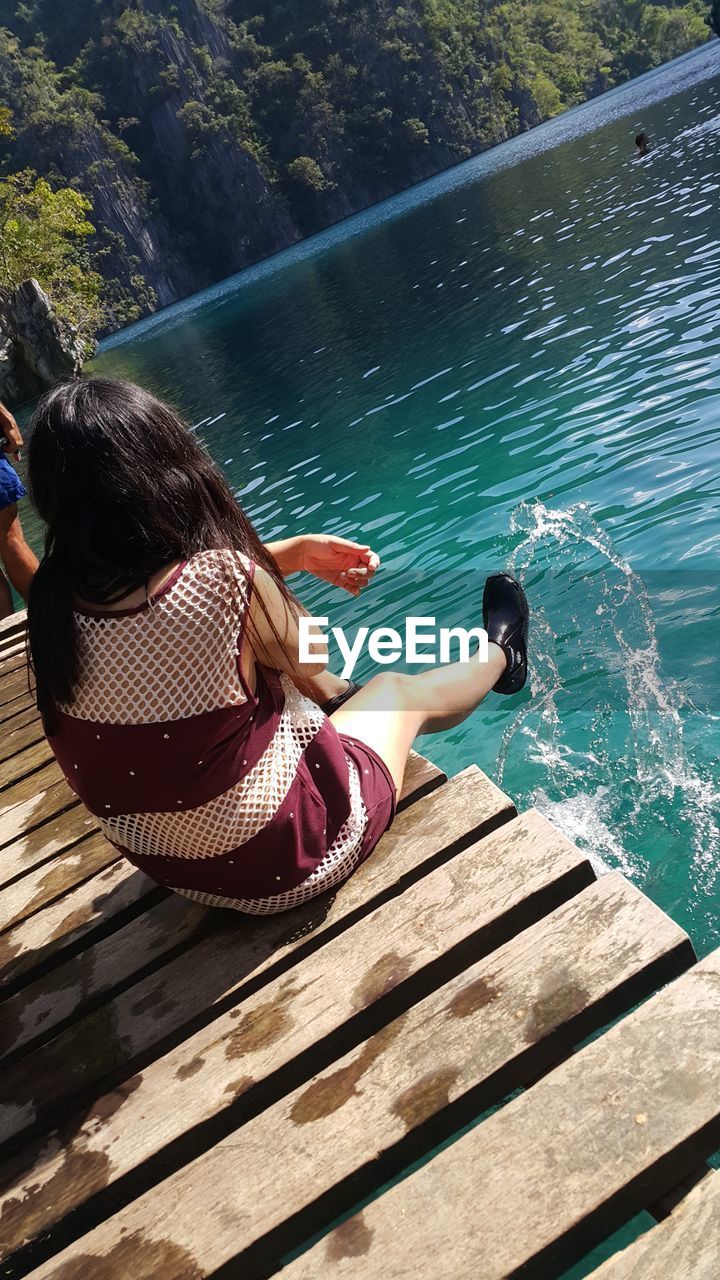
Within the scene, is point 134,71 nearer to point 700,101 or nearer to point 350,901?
point 700,101

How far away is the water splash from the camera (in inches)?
147

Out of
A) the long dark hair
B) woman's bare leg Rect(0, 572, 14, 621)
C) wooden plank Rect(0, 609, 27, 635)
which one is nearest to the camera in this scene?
A: the long dark hair

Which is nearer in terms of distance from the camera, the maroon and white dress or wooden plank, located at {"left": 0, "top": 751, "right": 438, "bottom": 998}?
the maroon and white dress

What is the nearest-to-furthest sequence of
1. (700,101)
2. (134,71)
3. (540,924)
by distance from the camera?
(540,924)
(700,101)
(134,71)

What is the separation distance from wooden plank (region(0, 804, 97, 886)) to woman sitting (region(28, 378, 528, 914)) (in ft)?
3.53

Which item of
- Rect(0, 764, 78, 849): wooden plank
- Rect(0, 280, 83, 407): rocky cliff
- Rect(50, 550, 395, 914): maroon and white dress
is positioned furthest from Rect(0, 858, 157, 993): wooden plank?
Rect(0, 280, 83, 407): rocky cliff

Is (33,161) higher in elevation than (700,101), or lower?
higher

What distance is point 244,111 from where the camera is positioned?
354ft

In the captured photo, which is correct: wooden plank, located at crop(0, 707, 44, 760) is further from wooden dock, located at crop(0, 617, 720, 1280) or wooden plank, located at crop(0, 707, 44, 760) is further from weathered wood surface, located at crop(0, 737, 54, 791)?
wooden dock, located at crop(0, 617, 720, 1280)

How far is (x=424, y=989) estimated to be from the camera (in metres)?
2.09

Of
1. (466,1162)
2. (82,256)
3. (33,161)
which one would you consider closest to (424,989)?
(466,1162)

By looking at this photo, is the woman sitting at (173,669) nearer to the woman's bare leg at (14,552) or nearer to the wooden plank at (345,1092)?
the wooden plank at (345,1092)

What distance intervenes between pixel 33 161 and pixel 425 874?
109995mm

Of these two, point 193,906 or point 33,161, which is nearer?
point 193,906
